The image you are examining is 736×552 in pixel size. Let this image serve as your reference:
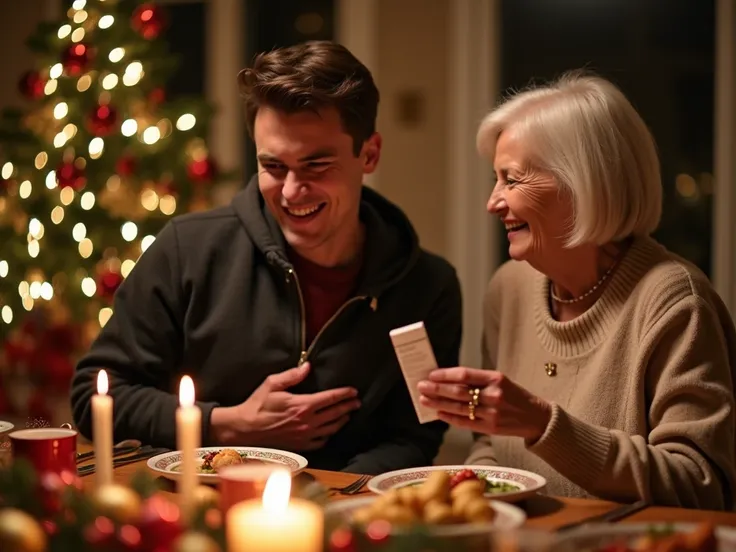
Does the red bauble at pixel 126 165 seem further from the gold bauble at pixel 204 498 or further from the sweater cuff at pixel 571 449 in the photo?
the gold bauble at pixel 204 498

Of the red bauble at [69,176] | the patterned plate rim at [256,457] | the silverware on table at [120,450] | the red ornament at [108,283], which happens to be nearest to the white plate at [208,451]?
the patterned plate rim at [256,457]

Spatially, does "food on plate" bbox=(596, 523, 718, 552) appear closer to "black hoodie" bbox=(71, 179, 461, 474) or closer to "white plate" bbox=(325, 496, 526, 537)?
"white plate" bbox=(325, 496, 526, 537)

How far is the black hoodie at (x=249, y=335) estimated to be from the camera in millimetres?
2148

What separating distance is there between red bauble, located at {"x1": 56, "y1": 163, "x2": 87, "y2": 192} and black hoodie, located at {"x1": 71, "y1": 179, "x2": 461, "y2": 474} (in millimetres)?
1238

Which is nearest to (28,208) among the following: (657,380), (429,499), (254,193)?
(254,193)

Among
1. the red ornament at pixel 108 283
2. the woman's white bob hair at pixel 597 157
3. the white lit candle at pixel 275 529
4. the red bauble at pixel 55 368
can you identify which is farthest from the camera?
the red bauble at pixel 55 368

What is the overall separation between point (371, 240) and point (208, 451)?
741mm

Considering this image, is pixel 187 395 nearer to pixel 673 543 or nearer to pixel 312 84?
pixel 673 543

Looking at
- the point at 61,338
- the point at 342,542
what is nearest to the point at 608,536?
the point at 342,542

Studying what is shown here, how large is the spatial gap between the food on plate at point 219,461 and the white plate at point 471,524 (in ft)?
1.34

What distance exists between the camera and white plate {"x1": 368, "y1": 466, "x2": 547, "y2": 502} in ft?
4.84

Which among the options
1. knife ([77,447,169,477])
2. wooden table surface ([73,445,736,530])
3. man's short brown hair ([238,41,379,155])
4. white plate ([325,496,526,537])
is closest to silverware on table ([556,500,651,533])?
wooden table surface ([73,445,736,530])

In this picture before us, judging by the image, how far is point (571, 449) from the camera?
169 centimetres

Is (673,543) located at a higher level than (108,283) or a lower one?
higher
